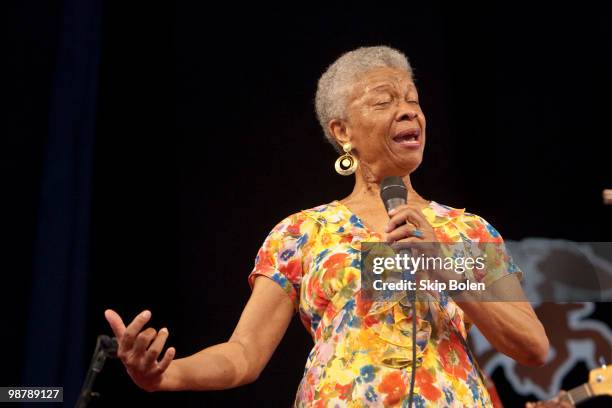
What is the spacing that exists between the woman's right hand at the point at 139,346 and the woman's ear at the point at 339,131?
2.68ft

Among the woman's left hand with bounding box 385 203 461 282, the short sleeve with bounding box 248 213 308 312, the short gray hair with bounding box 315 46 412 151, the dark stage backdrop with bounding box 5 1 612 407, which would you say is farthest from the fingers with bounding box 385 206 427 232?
the dark stage backdrop with bounding box 5 1 612 407

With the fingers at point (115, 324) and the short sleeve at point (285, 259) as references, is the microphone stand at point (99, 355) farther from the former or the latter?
the short sleeve at point (285, 259)

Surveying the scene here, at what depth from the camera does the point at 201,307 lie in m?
2.39

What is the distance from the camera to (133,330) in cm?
125

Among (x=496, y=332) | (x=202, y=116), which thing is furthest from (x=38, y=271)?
(x=496, y=332)

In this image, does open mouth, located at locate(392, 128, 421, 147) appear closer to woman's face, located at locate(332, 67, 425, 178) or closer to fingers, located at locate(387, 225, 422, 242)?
woman's face, located at locate(332, 67, 425, 178)

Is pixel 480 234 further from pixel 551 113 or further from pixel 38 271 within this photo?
pixel 38 271

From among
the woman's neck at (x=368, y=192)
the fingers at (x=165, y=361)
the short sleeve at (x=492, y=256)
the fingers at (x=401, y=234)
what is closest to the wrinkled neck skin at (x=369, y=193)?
the woman's neck at (x=368, y=192)

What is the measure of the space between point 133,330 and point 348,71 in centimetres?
95

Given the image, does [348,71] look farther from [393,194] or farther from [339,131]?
[393,194]

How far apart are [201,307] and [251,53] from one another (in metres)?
0.87

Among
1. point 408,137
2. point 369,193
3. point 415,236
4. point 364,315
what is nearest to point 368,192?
point 369,193

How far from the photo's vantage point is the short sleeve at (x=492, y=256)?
1.59 m

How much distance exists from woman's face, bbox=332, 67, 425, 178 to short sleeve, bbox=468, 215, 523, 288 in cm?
21
